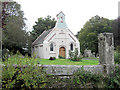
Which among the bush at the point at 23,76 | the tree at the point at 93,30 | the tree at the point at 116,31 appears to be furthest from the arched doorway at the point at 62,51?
the bush at the point at 23,76

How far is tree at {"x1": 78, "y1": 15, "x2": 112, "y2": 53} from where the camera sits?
3628 centimetres

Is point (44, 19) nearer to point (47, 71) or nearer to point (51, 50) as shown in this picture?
point (51, 50)

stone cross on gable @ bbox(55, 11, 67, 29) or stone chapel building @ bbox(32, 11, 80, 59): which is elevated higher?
stone cross on gable @ bbox(55, 11, 67, 29)

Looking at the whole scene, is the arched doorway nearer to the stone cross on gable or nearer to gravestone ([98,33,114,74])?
the stone cross on gable

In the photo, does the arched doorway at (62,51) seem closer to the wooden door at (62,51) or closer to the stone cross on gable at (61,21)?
the wooden door at (62,51)

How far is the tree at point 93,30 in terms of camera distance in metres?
36.3

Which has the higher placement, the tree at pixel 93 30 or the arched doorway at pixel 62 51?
the tree at pixel 93 30

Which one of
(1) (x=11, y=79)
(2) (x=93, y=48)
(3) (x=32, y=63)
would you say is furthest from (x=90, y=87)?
(2) (x=93, y=48)

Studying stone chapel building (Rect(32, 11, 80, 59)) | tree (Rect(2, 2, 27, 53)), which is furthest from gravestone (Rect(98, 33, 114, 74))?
stone chapel building (Rect(32, 11, 80, 59))

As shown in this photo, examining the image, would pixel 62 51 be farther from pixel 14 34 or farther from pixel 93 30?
pixel 93 30

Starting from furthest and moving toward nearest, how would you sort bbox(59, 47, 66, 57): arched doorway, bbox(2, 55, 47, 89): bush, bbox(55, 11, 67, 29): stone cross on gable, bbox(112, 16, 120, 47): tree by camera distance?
bbox(112, 16, 120, 47): tree, bbox(59, 47, 66, 57): arched doorway, bbox(55, 11, 67, 29): stone cross on gable, bbox(2, 55, 47, 89): bush

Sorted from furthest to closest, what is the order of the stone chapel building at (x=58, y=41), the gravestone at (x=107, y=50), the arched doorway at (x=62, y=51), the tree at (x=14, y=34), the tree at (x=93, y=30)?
1. the tree at (x=93, y=30)
2. the arched doorway at (x=62, y=51)
3. the stone chapel building at (x=58, y=41)
4. the tree at (x=14, y=34)
5. the gravestone at (x=107, y=50)

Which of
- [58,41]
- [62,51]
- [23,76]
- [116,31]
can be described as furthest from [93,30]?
[23,76]

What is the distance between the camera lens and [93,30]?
38.8 meters
